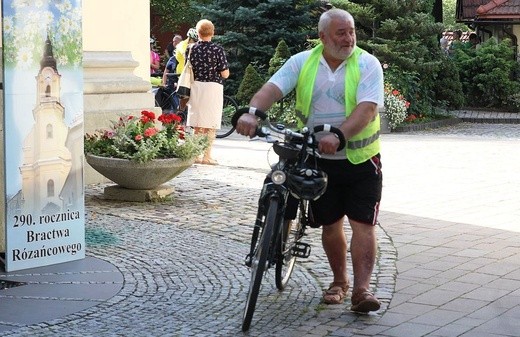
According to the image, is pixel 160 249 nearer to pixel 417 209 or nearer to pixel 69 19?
pixel 69 19

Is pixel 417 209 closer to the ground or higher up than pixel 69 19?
closer to the ground

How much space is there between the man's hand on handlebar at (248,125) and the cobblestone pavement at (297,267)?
42.9 inches

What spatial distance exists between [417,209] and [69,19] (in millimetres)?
4598

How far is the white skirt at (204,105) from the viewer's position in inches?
570

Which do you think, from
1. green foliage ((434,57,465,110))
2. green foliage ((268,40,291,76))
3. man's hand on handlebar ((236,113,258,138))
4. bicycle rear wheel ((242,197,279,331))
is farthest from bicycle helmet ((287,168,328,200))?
green foliage ((434,57,465,110))

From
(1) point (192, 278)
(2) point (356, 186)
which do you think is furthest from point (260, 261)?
(1) point (192, 278)

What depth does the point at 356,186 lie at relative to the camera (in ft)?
22.2

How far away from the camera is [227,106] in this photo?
24.1 meters

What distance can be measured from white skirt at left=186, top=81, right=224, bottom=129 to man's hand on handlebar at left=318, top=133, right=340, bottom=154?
8.27 meters

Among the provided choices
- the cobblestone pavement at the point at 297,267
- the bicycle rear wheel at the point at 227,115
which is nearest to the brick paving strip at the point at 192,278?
the cobblestone pavement at the point at 297,267

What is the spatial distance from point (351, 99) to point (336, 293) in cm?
122

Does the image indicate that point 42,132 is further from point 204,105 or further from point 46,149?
point 204,105

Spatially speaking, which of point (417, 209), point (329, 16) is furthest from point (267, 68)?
point (329, 16)

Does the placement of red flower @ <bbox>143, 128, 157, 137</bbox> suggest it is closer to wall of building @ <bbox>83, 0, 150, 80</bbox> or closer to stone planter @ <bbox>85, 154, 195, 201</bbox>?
stone planter @ <bbox>85, 154, 195, 201</bbox>
